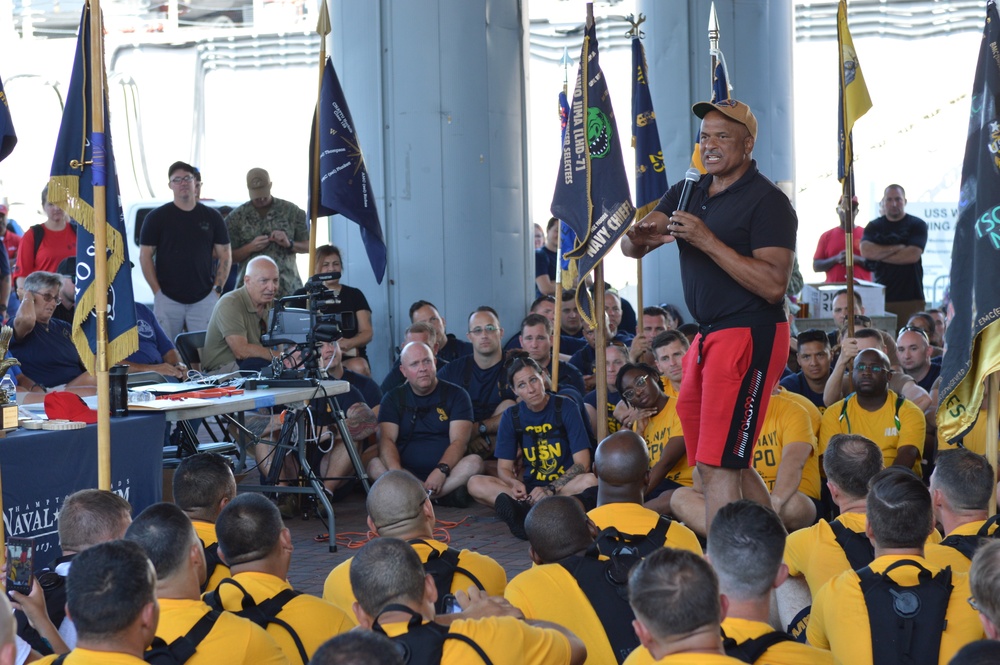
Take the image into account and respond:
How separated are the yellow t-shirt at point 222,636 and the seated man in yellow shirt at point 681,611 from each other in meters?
1.07

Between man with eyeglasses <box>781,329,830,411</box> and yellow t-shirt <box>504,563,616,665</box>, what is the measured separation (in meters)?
4.70

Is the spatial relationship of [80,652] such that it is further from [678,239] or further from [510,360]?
[510,360]

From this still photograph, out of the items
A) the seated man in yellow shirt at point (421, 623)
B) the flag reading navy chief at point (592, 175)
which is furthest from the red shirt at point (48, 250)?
the seated man in yellow shirt at point (421, 623)

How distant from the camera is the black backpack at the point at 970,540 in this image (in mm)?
4055

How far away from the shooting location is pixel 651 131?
958cm

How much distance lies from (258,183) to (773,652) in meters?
8.29

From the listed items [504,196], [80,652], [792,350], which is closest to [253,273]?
[504,196]

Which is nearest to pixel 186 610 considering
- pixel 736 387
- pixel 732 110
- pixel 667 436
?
pixel 736 387

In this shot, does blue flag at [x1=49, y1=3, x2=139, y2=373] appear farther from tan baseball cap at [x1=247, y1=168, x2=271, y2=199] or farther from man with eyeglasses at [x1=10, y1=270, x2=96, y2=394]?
tan baseball cap at [x1=247, y1=168, x2=271, y2=199]

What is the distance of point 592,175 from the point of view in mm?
7582

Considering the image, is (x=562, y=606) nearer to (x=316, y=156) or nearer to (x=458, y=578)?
(x=458, y=578)

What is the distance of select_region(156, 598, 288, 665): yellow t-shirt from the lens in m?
3.12

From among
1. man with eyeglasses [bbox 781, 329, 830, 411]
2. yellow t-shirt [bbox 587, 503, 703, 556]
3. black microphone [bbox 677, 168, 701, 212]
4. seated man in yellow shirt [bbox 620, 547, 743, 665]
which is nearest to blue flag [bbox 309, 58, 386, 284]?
man with eyeglasses [bbox 781, 329, 830, 411]

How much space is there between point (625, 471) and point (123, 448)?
250 centimetres
